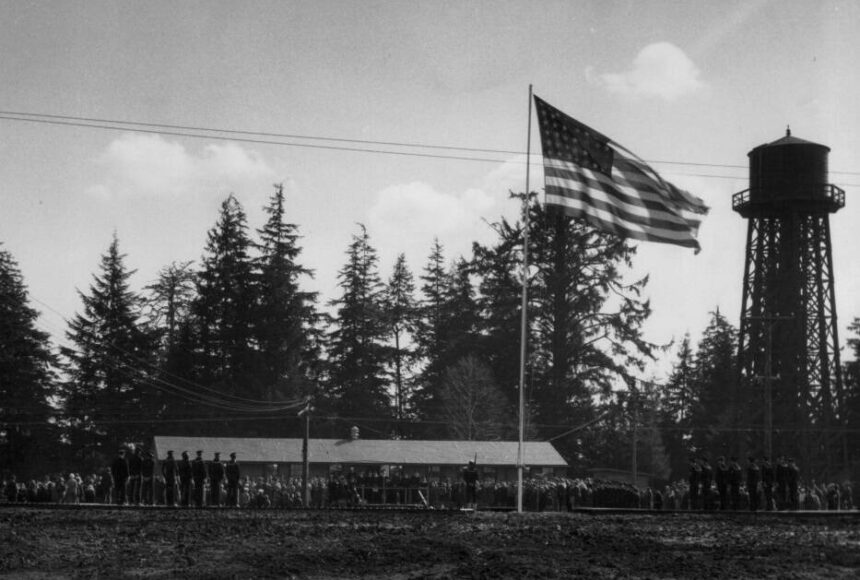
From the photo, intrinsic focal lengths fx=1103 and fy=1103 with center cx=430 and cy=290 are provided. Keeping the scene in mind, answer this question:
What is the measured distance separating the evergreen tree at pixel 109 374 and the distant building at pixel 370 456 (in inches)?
816

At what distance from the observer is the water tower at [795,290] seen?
58531mm

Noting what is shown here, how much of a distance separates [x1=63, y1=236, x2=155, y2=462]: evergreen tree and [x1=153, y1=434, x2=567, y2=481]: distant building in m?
20.7

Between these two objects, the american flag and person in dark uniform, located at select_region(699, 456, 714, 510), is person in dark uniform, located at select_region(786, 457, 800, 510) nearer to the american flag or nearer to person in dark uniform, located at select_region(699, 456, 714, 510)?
person in dark uniform, located at select_region(699, 456, 714, 510)

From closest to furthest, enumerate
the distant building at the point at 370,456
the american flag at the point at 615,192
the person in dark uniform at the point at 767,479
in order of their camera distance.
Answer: the american flag at the point at 615,192, the person in dark uniform at the point at 767,479, the distant building at the point at 370,456

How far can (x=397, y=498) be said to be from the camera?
148 feet

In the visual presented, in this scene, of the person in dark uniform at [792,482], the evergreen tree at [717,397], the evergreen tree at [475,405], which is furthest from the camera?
the evergreen tree at [475,405]

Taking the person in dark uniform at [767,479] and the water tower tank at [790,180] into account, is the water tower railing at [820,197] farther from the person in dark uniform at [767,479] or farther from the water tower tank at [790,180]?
the person in dark uniform at [767,479]

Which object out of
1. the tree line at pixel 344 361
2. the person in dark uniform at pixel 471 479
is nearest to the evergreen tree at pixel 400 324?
the tree line at pixel 344 361

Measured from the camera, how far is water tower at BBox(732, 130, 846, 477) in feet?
192

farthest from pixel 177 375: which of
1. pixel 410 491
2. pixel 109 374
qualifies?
pixel 410 491

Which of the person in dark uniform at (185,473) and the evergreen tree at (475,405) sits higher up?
the evergreen tree at (475,405)

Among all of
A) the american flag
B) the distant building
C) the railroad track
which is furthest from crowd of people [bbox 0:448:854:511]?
the american flag

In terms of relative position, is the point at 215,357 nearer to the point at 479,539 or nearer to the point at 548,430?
the point at 548,430

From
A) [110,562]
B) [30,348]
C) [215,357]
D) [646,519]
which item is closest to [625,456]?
[215,357]
